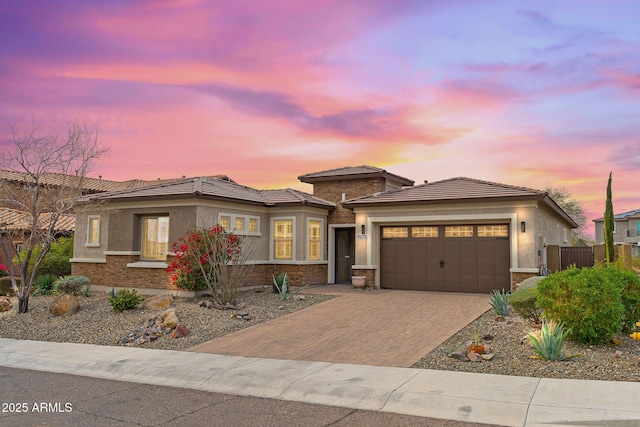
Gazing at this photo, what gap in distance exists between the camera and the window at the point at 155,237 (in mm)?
18594

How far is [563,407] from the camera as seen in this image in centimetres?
611

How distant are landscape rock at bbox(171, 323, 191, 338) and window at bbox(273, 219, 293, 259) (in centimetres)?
861

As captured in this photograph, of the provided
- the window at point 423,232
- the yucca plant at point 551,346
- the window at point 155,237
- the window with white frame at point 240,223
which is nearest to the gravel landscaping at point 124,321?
the window at point 155,237

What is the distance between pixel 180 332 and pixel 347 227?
11430 mm

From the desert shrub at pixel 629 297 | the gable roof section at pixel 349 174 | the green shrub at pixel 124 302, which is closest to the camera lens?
the desert shrub at pixel 629 297

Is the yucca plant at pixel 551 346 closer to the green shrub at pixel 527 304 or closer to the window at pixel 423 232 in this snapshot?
the green shrub at pixel 527 304

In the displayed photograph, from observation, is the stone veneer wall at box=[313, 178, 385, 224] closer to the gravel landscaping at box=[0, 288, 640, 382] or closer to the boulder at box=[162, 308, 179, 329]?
the gravel landscaping at box=[0, 288, 640, 382]

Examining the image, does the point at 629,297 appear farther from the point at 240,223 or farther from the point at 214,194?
the point at 240,223

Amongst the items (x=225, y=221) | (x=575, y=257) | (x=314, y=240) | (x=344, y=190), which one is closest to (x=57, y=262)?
(x=225, y=221)

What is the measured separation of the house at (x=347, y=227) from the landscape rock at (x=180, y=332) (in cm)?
592

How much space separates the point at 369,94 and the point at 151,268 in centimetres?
976

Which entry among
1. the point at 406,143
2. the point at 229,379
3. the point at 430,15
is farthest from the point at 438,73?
the point at 229,379

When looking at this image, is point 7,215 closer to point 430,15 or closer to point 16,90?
point 16,90

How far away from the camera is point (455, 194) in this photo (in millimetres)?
18234
